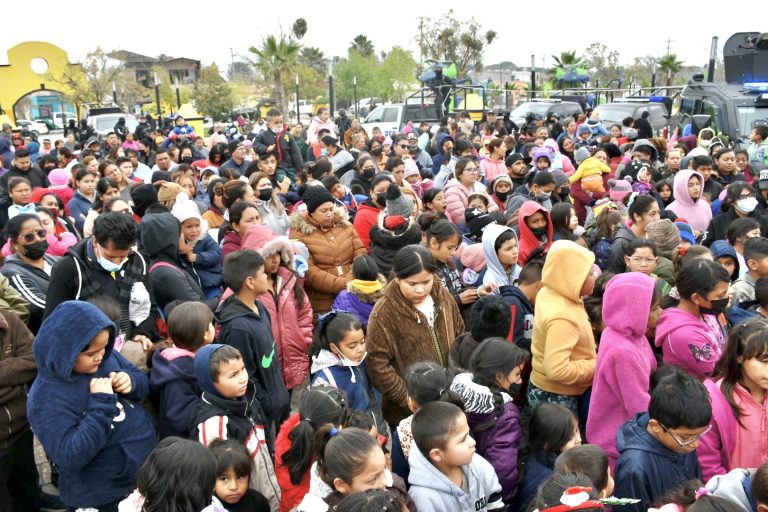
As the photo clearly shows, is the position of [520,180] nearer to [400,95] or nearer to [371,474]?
[371,474]

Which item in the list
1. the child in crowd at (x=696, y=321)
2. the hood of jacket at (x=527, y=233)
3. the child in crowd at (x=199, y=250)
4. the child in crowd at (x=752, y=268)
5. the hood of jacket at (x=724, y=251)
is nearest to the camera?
the child in crowd at (x=696, y=321)

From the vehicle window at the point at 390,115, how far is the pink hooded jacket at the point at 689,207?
46.5ft

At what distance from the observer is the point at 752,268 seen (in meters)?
4.64

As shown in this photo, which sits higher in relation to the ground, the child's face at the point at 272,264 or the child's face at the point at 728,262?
the child's face at the point at 272,264

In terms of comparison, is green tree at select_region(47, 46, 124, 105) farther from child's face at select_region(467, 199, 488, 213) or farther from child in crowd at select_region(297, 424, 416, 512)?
child in crowd at select_region(297, 424, 416, 512)

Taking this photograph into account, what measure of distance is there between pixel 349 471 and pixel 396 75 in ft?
145

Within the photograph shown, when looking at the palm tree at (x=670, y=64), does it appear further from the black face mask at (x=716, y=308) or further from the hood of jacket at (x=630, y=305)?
the hood of jacket at (x=630, y=305)

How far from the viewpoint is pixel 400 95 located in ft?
148

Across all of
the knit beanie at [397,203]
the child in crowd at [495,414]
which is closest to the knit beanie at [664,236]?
the knit beanie at [397,203]

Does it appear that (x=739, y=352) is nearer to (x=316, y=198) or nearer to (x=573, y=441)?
(x=573, y=441)

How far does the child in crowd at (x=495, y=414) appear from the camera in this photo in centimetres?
319

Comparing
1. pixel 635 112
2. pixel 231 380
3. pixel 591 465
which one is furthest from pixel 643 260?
pixel 635 112

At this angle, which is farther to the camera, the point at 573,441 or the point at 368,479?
the point at 573,441

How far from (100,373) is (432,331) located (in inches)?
74.6
